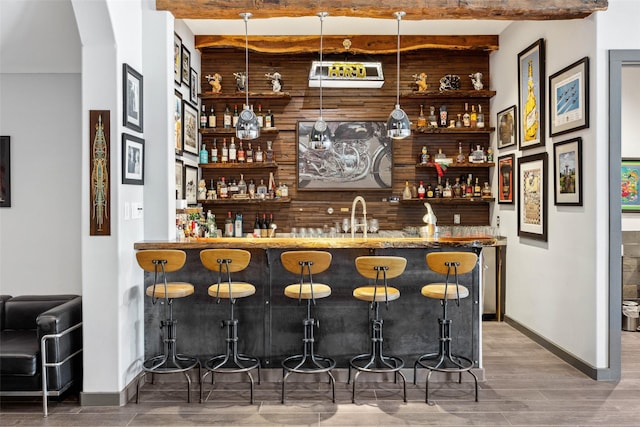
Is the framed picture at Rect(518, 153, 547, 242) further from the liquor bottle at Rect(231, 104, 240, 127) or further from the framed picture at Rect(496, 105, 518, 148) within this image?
the liquor bottle at Rect(231, 104, 240, 127)

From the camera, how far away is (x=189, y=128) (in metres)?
5.98

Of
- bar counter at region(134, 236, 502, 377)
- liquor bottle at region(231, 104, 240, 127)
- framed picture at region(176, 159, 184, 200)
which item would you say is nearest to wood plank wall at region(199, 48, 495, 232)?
liquor bottle at region(231, 104, 240, 127)

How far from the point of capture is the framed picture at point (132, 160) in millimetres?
3805

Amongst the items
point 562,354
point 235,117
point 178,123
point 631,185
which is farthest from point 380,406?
point 631,185

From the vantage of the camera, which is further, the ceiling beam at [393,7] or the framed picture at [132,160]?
the ceiling beam at [393,7]

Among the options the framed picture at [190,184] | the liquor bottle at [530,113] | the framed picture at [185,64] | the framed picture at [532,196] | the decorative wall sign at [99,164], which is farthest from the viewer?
the framed picture at [190,184]

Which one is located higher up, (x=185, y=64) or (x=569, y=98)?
(x=185, y=64)

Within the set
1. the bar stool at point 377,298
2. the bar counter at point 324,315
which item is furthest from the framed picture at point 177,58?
the bar stool at point 377,298

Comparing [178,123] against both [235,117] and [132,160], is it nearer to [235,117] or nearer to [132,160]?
[235,117]

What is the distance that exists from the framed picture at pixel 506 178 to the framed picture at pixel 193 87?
3818 millimetres

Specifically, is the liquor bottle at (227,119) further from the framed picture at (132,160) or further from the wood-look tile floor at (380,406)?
the wood-look tile floor at (380,406)

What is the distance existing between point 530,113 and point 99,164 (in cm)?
425

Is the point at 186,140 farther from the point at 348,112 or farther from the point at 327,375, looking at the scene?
the point at 327,375

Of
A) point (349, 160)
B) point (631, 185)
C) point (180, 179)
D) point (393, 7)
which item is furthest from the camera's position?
point (349, 160)
